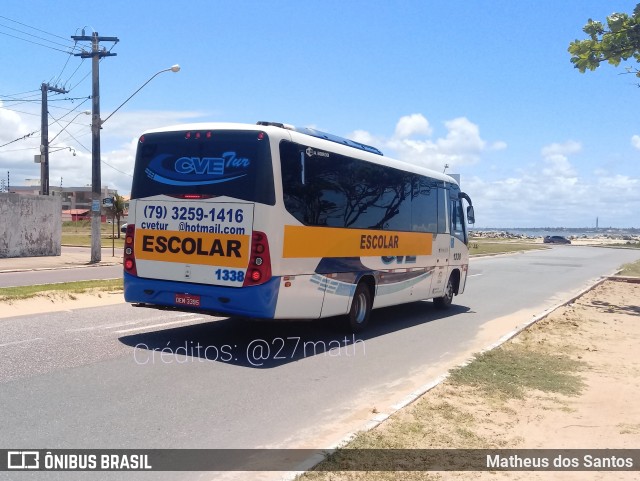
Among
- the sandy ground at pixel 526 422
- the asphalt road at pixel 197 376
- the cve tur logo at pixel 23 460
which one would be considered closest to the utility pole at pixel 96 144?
the asphalt road at pixel 197 376

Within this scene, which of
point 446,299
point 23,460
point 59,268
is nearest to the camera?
point 23,460

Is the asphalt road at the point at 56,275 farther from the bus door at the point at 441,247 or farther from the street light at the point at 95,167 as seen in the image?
the bus door at the point at 441,247

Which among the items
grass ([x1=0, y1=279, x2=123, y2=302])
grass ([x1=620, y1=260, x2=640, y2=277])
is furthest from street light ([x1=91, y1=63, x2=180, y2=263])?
grass ([x1=620, y1=260, x2=640, y2=277])

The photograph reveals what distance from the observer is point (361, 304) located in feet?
38.1

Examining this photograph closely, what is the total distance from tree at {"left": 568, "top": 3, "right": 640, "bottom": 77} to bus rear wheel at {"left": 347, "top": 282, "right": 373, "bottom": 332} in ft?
35.6

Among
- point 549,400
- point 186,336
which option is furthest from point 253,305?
point 549,400

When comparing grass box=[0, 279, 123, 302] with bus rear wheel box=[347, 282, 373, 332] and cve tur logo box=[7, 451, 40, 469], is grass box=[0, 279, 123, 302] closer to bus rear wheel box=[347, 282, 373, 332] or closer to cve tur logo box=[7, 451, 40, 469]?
bus rear wheel box=[347, 282, 373, 332]

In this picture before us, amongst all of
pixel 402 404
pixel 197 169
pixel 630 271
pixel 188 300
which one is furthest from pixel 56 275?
pixel 630 271

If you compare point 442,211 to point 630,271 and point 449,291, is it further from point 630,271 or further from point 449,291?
point 630,271

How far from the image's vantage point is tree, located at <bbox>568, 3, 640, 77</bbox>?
17203mm

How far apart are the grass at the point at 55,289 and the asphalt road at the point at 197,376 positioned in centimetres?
194

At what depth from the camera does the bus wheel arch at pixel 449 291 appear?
15.8 meters

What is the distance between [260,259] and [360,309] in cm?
329

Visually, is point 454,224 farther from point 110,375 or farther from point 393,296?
point 110,375
